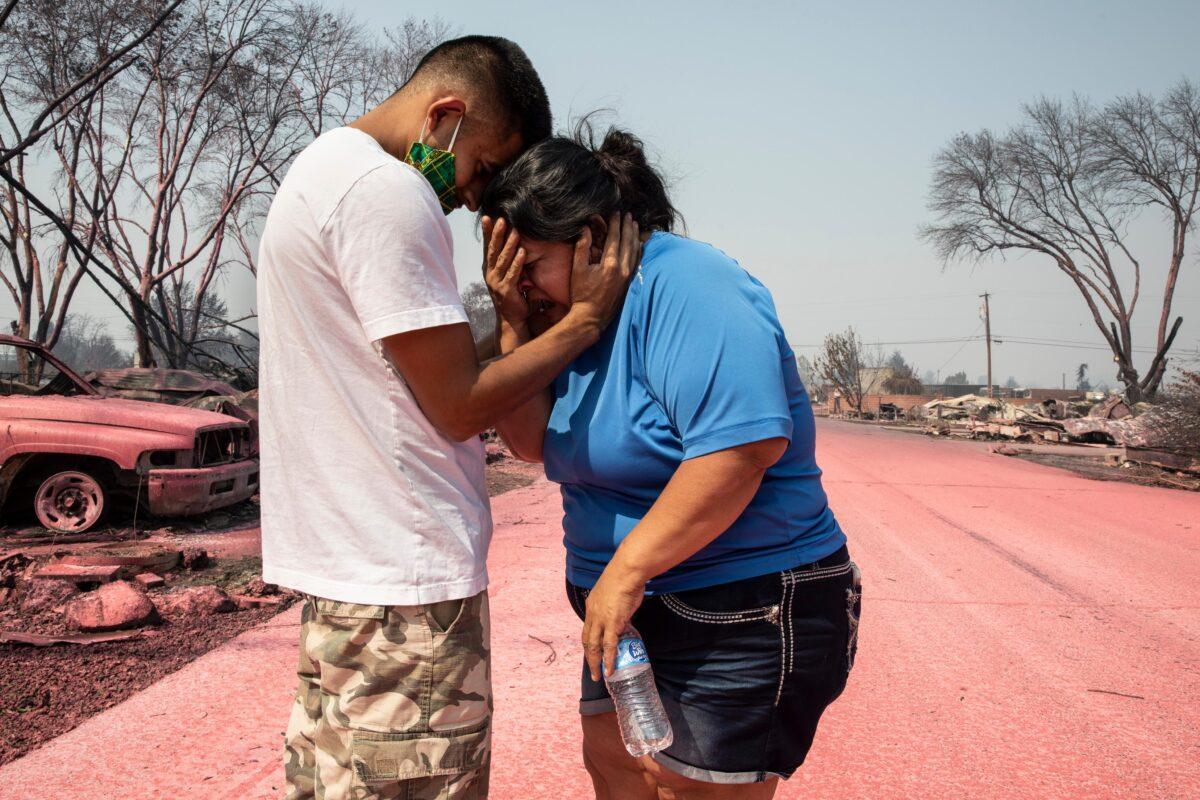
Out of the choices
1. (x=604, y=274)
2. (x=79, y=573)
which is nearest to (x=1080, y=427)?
(x=79, y=573)

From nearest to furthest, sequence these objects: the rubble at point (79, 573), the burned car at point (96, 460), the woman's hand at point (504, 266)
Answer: the woman's hand at point (504, 266) → the rubble at point (79, 573) → the burned car at point (96, 460)

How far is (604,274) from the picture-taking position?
194 cm

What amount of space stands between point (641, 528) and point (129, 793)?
95.4 inches

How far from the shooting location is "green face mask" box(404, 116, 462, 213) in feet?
6.47

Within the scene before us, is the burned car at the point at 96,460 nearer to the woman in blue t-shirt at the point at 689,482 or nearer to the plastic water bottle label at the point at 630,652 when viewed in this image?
the woman in blue t-shirt at the point at 689,482

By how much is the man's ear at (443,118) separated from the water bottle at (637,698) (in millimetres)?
1139

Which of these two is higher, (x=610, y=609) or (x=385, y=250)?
(x=385, y=250)

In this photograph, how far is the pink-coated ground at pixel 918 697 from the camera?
132 inches

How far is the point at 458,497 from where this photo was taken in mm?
1826

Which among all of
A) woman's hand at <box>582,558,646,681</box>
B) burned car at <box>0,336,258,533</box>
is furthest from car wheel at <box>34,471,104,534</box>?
woman's hand at <box>582,558,646,681</box>

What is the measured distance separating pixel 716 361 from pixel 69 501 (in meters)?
8.20

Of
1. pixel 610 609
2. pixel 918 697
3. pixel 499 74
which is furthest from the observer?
pixel 918 697

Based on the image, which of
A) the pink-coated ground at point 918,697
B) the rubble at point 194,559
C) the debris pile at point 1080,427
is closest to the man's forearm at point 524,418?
the pink-coated ground at point 918,697

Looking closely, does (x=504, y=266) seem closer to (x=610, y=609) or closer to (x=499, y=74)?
(x=499, y=74)
